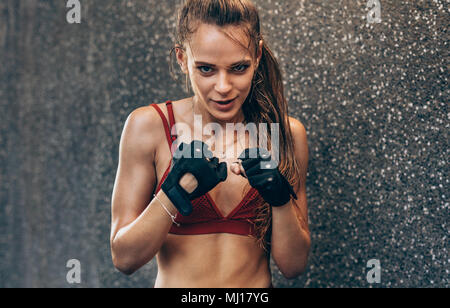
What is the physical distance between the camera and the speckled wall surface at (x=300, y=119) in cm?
114

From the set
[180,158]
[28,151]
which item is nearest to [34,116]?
[28,151]

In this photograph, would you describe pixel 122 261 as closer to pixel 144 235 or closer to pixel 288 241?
pixel 144 235

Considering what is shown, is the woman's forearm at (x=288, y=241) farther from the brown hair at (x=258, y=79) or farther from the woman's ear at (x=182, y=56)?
the woman's ear at (x=182, y=56)

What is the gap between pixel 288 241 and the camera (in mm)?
970

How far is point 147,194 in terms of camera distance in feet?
3.23

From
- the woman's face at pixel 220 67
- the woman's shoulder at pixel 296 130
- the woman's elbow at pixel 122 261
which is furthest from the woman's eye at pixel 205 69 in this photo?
the woman's elbow at pixel 122 261

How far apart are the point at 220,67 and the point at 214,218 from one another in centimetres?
30

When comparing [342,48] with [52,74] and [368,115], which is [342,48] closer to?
[368,115]

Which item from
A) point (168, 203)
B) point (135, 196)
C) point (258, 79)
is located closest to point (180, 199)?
point (168, 203)

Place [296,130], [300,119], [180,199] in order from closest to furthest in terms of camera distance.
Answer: [180,199] → [296,130] → [300,119]

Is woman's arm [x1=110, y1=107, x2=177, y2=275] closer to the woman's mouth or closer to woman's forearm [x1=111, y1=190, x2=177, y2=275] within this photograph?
woman's forearm [x1=111, y1=190, x2=177, y2=275]

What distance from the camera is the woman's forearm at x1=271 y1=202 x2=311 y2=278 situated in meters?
0.94

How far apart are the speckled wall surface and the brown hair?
0.26 m

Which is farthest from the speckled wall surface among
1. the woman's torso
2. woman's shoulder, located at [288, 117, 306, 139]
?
the woman's torso
